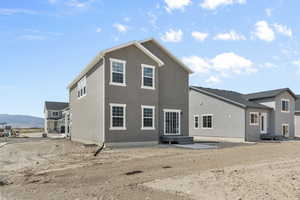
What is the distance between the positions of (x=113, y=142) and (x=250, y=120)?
14.7 m

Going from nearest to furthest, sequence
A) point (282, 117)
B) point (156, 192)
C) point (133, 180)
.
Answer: point (156, 192), point (133, 180), point (282, 117)

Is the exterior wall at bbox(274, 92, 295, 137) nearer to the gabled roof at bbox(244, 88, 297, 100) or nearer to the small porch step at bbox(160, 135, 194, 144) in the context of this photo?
the gabled roof at bbox(244, 88, 297, 100)

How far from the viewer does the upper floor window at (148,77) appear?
61.5ft

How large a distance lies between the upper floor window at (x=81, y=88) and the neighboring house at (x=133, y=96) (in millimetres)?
49

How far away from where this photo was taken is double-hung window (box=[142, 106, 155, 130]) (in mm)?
18453

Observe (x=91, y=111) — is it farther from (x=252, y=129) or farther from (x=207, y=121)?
(x=252, y=129)

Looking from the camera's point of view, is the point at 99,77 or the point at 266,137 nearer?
the point at 99,77

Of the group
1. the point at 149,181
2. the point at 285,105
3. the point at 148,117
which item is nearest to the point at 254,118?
Answer: the point at 285,105

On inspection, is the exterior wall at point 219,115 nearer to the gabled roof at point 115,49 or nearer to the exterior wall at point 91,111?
the gabled roof at point 115,49

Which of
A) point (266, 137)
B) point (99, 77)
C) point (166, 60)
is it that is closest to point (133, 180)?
point (99, 77)

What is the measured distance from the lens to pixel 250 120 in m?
25.3

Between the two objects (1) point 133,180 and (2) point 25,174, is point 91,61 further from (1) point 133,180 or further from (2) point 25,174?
(1) point 133,180

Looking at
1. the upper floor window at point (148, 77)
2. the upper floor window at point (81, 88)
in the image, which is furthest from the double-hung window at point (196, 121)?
the upper floor window at point (81, 88)

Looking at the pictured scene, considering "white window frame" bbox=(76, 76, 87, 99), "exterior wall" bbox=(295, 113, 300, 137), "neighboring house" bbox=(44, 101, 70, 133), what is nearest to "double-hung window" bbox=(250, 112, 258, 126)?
"exterior wall" bbox=(295, 113, 300, 137)
